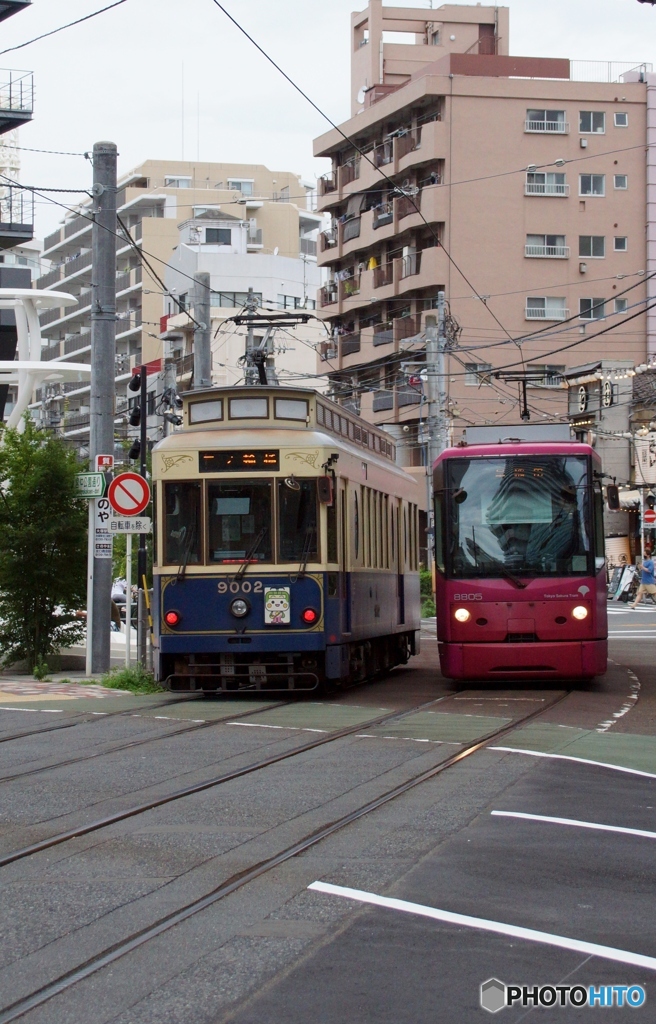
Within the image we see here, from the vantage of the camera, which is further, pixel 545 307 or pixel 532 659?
pixel 545 307

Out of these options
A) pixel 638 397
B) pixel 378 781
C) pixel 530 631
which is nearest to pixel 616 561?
pixel 638 397

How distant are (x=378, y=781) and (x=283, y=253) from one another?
7923 cm

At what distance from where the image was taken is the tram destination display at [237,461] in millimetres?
16141

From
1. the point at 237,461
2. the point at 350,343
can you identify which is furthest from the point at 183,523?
the point at 350,343

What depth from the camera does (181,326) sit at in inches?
2891

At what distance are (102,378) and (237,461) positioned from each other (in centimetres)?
460

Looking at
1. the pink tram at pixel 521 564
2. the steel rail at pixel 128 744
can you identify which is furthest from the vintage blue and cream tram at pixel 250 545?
the pink tram at pixel 521 564

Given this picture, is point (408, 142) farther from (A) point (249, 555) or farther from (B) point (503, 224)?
(A) point (249, 555)

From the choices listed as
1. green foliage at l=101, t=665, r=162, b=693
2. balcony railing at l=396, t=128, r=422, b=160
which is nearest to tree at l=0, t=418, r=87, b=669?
green foliage at l=101, t=665, r=162, b=693

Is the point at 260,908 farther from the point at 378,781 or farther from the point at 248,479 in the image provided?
the point at 248,479

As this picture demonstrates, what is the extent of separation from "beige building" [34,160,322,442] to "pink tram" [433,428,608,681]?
201ft

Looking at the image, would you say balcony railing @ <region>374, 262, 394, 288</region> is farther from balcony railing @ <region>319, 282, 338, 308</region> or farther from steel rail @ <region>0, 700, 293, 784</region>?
steel rail @ <region>0, 700, 293, 784</region>

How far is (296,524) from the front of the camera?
16094 mm

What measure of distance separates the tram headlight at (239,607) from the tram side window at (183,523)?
0.63m
